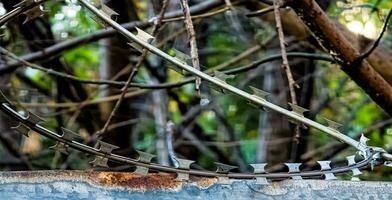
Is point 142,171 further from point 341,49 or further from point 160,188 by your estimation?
point 341,49

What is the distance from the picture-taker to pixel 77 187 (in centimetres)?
54

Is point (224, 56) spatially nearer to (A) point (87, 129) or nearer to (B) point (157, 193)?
(A) point (87, 129)

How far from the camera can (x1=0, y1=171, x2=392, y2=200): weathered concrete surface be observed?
0.53m

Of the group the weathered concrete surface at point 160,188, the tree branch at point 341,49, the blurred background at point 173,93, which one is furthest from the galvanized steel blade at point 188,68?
the blurred background at point 173,93

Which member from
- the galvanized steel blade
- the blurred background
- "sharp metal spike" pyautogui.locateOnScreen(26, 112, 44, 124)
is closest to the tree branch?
the galvanized steel blade

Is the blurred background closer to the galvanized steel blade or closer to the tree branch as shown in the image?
the tree branch

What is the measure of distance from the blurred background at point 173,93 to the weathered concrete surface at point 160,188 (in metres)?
0.69

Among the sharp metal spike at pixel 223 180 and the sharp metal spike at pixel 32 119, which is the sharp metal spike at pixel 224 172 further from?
the sharp metal spike at pixel 32 119

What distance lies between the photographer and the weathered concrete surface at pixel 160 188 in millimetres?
533

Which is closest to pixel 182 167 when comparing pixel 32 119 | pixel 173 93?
pixel 32 119

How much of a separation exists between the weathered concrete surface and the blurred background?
69 centimetres

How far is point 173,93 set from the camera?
198 cm

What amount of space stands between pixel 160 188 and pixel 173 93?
142 centimetres

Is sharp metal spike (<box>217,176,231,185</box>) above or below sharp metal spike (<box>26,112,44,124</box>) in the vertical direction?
below
